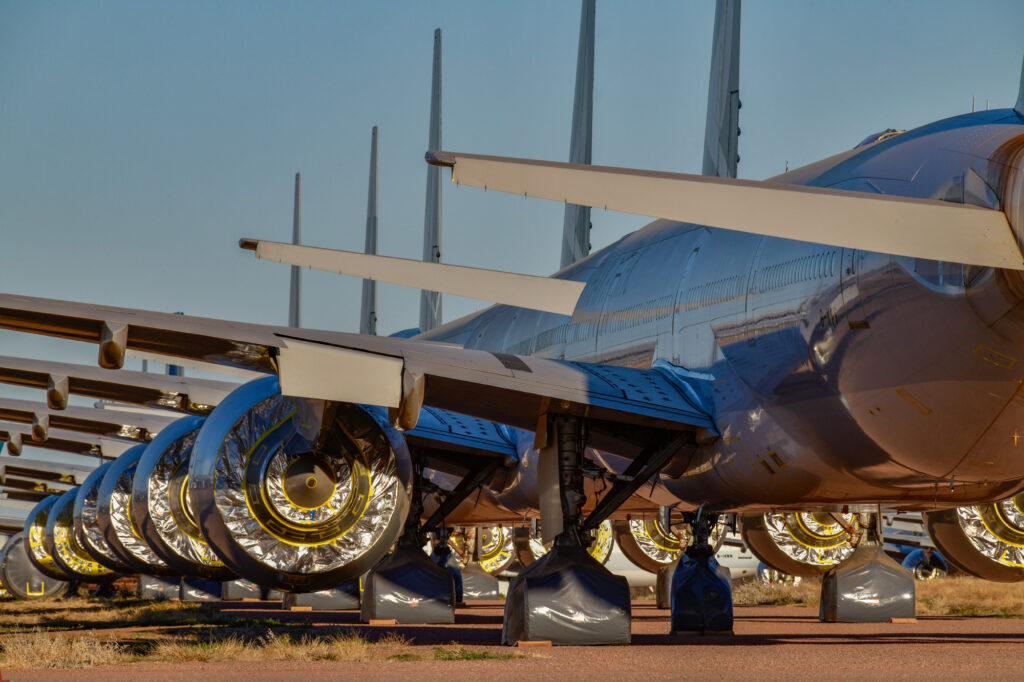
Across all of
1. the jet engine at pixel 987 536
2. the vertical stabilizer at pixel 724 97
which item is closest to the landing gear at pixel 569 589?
the jet engine at pixel 987 536

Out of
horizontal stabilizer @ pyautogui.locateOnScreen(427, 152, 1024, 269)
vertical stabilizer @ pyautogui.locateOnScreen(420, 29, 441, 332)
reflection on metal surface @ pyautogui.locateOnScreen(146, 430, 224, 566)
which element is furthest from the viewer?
vertical stabilizer @ pyautogui.locateOnScreen(420, 29, 441, 332)

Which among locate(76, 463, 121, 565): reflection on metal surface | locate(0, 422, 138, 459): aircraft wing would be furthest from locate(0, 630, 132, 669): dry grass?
locate(76, 463, 121, 565): reflection on metal surface

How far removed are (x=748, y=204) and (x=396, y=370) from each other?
3.77 m

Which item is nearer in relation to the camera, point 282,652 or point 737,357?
point 737,357

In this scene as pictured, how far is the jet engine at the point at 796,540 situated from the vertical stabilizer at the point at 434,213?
11210 millimetres

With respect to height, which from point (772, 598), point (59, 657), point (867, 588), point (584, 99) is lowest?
point (772, 598)

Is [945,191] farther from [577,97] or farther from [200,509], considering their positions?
[577,97]

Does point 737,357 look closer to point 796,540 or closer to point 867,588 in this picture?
point 867,588

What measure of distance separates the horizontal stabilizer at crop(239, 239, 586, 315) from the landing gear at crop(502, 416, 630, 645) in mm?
1179

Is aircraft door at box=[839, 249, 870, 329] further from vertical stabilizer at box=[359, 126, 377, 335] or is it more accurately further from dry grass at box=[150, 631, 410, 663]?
vertical stabilizer at box=[359, 126, 377, 335]

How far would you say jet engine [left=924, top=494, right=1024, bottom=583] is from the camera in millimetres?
15250

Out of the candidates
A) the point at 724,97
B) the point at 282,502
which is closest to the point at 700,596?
the point at 282,502

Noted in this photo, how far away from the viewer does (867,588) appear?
56.7 feet

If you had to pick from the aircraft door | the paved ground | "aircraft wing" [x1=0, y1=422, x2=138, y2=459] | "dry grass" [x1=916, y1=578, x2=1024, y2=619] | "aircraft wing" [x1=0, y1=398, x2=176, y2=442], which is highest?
the aircraft door
